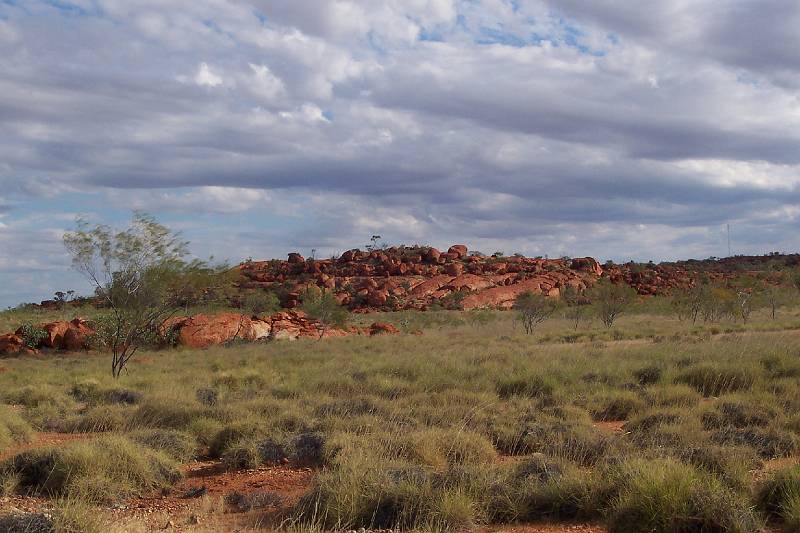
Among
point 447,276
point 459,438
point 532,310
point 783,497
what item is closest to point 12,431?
point 459,438

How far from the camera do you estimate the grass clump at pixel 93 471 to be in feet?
28.2

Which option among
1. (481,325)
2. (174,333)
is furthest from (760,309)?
(174,333)

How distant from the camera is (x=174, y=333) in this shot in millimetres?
39875

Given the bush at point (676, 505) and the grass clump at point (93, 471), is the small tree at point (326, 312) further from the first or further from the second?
the bush at point (676, 505)

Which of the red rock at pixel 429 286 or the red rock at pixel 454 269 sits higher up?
the red rock at pixel 454 269

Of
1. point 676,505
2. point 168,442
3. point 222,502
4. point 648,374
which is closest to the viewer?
point 676,505

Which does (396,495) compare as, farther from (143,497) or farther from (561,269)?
(561,269)

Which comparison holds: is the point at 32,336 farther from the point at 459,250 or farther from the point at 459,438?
the point at 459,250

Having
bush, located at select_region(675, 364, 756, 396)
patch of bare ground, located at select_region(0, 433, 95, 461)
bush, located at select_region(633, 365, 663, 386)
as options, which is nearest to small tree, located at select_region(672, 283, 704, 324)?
bush, located at select_region(633, 365, 663, 386)

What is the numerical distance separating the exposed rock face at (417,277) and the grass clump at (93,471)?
58151 millimetres

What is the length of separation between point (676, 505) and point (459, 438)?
392 cm

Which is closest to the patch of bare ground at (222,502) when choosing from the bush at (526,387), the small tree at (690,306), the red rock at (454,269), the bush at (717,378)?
the bush at (526,387)

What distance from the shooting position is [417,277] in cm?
8756

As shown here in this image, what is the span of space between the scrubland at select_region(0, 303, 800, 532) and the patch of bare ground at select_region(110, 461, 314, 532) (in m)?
0.20
